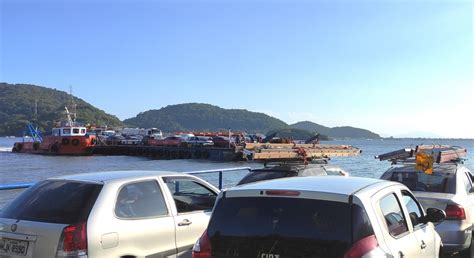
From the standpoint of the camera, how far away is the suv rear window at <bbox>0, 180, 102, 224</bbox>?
522 centimetres

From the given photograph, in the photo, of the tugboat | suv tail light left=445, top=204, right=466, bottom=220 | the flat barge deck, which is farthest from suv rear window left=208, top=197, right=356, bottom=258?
the tugboat

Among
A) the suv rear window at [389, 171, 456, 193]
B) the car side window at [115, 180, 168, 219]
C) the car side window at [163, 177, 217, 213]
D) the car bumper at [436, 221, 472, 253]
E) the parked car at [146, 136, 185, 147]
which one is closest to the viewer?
the car side window at [115, 180, 168, 219]

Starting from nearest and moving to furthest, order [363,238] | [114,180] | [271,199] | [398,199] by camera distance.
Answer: [363,238], [271,199], [398,199], [114,180]

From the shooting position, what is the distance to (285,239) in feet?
12.9

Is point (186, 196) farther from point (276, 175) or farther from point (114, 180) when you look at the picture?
point (276, 175)

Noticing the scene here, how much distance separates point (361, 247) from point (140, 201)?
9.92 feet

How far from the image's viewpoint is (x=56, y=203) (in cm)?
542

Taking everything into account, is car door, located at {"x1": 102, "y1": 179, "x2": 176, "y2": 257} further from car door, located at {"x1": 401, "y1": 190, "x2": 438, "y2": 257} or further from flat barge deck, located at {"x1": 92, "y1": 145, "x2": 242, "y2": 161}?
flat barge deck, located at {"x1": 92, "y1": 145, "x2": 242, "y2": 161}

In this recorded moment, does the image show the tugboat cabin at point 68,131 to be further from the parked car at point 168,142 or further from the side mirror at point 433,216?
the side mirror at point 433,216

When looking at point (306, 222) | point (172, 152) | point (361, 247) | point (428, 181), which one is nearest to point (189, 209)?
point (306, 222)

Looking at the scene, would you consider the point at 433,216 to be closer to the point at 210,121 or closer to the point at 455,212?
the point at 455,212

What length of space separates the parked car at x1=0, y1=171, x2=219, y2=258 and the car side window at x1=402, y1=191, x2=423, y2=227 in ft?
8.55

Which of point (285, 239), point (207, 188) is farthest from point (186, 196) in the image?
point (285, 239)

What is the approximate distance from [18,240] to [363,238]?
11.3ft
